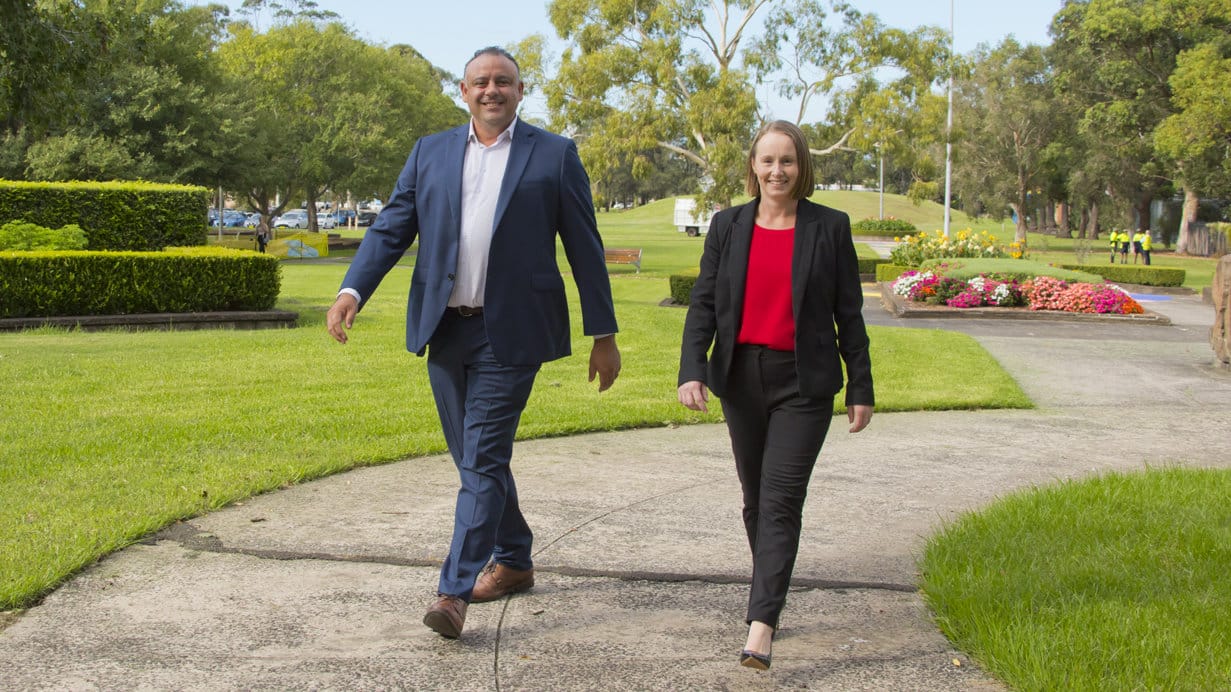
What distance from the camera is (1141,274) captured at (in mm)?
29906

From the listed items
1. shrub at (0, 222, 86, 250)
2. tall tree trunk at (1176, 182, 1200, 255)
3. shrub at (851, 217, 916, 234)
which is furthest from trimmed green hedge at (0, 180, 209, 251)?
shrub at (851, 217, 916, 234)

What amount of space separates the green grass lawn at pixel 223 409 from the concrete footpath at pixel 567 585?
287 millimetres

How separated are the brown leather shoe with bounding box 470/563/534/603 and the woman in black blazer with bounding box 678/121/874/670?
3.02ft

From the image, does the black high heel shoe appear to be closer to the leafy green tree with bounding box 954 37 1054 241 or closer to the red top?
the red top

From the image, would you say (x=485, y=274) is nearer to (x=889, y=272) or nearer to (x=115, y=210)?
(x=115, y=210)

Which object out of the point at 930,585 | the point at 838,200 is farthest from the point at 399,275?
the point at 838,200

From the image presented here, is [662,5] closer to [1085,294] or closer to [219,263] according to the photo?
[1085,294]

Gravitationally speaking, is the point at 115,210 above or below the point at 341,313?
above

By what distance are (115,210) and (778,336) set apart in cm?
1549

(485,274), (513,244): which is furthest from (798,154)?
(485,274)

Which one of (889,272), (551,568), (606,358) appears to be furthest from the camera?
(889,272)

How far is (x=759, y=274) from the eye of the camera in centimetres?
379

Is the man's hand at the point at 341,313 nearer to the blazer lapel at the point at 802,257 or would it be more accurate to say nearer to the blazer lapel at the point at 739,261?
the blazer lapel at the point at 739,261

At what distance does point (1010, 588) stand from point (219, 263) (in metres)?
12.0
